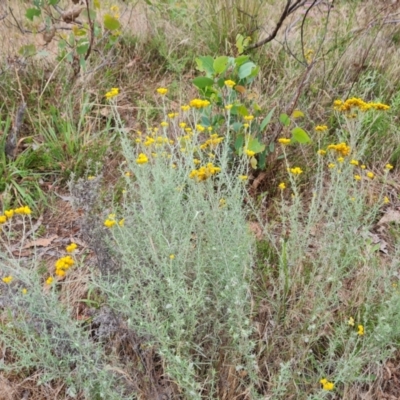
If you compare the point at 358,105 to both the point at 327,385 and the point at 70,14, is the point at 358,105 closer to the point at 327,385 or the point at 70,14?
the point at 327,385

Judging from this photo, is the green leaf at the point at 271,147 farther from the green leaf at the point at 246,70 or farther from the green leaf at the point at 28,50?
the green leaf at the point at 28,50

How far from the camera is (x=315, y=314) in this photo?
1642 millimetres

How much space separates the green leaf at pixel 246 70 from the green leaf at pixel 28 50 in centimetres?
124

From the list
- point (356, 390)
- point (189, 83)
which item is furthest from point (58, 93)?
point (356, 390)

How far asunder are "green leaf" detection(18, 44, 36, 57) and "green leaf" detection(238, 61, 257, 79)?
124 centimetres

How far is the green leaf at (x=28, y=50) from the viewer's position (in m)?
2.76

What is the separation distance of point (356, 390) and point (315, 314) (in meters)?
0.32

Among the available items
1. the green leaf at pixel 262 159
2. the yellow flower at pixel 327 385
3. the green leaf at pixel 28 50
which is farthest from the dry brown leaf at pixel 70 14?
the yellow flower at pixel 327 385

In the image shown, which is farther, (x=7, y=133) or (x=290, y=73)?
(x=290, y=73)

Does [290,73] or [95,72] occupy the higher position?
[290,73]

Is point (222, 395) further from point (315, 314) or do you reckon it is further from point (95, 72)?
point (95, 72)

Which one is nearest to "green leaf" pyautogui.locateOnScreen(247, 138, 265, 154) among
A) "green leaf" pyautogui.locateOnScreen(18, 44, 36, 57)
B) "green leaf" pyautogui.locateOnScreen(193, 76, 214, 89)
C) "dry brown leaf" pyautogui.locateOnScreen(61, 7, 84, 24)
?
"green leaf" pyautogui.locateOnScreen(193, 76, 214, 89)

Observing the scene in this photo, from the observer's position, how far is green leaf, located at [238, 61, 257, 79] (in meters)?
2.40

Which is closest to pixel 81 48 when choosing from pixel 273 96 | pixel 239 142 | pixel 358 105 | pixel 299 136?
pixel 239 142
